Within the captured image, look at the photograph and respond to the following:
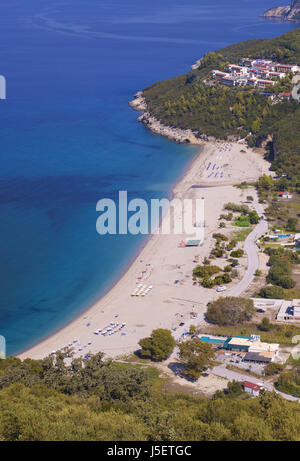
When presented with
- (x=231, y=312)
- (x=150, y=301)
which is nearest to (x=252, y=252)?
(x=150, y=301)

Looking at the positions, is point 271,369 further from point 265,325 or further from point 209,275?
point 209,275

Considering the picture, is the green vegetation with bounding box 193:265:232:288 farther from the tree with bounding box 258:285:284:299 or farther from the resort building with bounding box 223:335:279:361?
Result: the resort building with bounding box 223:335:279:361

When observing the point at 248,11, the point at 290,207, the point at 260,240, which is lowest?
the point at 260,240

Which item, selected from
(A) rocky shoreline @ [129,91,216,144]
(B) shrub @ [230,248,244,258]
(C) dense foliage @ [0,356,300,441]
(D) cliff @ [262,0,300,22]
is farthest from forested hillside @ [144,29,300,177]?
(D) cliff @ [262,0,300,22]

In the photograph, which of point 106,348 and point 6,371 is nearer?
point 6,371
